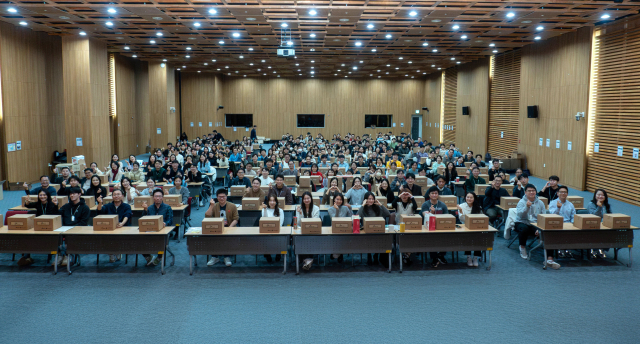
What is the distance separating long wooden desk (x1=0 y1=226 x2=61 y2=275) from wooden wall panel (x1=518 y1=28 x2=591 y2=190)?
1560 centimetres

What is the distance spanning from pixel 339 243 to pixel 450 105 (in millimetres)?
25214

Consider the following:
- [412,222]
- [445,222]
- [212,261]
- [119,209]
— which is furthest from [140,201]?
[445,222]

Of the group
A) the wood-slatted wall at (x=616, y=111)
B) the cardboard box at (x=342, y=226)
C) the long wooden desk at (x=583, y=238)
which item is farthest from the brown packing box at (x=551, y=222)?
the wood-slatted wall at (x=616, y=111)

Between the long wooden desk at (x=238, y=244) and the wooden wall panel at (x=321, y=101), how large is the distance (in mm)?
30389

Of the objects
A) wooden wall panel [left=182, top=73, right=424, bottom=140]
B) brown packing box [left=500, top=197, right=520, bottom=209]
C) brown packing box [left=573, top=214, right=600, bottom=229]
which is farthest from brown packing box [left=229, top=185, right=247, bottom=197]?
wooden wall panel [left=182, top=73, right=424, bottom=140]

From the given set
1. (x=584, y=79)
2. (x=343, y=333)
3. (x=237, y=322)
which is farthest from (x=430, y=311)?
(x=584, y=79)

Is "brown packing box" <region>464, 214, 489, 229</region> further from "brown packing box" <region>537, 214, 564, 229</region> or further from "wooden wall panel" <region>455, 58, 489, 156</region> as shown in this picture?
"wooden wall panel" <region>455, 58, 489, 156</region>

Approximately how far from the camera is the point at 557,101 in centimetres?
1777

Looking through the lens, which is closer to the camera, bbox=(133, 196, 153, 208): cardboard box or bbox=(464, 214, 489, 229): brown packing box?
bbox=(464, 214, 489, 229): brown packing box

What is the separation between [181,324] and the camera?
6.19m

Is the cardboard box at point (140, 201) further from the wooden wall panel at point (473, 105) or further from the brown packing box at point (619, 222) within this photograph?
the wooden wall panel at point (473, 105)

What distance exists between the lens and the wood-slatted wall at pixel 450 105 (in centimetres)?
3009

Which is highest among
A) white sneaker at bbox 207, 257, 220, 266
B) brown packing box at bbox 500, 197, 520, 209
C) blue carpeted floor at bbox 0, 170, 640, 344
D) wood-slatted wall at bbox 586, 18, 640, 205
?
wood-slatted wall at bbox 586, 18, 640, 205

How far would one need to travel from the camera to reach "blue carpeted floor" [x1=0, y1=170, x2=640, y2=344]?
19.4 feet
